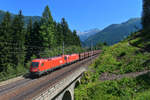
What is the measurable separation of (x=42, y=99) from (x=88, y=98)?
9944mm

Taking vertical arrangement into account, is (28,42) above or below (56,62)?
above

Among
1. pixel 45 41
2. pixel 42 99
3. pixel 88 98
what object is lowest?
pixel 88 98

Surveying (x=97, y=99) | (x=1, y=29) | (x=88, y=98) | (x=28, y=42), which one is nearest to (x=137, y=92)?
(x=97, y=99)

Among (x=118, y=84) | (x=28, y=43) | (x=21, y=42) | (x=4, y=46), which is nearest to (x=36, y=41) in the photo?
(x=28, y=43)

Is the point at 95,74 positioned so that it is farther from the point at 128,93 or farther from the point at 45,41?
the point at 45,41

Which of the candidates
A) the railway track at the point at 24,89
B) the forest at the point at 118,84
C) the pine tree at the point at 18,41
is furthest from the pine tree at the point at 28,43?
the forest at the point at 118,84

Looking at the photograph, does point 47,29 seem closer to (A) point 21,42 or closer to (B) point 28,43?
(A) point 21,42

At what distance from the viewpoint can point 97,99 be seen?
17.0 metres

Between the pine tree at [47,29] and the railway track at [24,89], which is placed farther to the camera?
the pine tree at [47,29]

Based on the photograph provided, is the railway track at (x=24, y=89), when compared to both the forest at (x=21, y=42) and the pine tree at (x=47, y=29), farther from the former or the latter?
the pine tree at (x=47, y=29)

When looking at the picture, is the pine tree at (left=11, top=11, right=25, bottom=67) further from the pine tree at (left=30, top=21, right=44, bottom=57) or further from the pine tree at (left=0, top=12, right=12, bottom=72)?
the pine tree at (left=30, top=21, right=44, bottom=57)

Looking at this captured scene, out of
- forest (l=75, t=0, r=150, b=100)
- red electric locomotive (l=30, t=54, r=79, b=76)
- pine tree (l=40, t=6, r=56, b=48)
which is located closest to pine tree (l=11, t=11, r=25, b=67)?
pine tree (l=40, t=6, r=56, b=48)

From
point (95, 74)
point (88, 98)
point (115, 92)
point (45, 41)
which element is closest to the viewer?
point (115, 92)

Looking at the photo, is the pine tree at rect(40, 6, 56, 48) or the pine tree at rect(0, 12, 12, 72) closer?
the pine tree at rect(0, 12, 12, 72)
